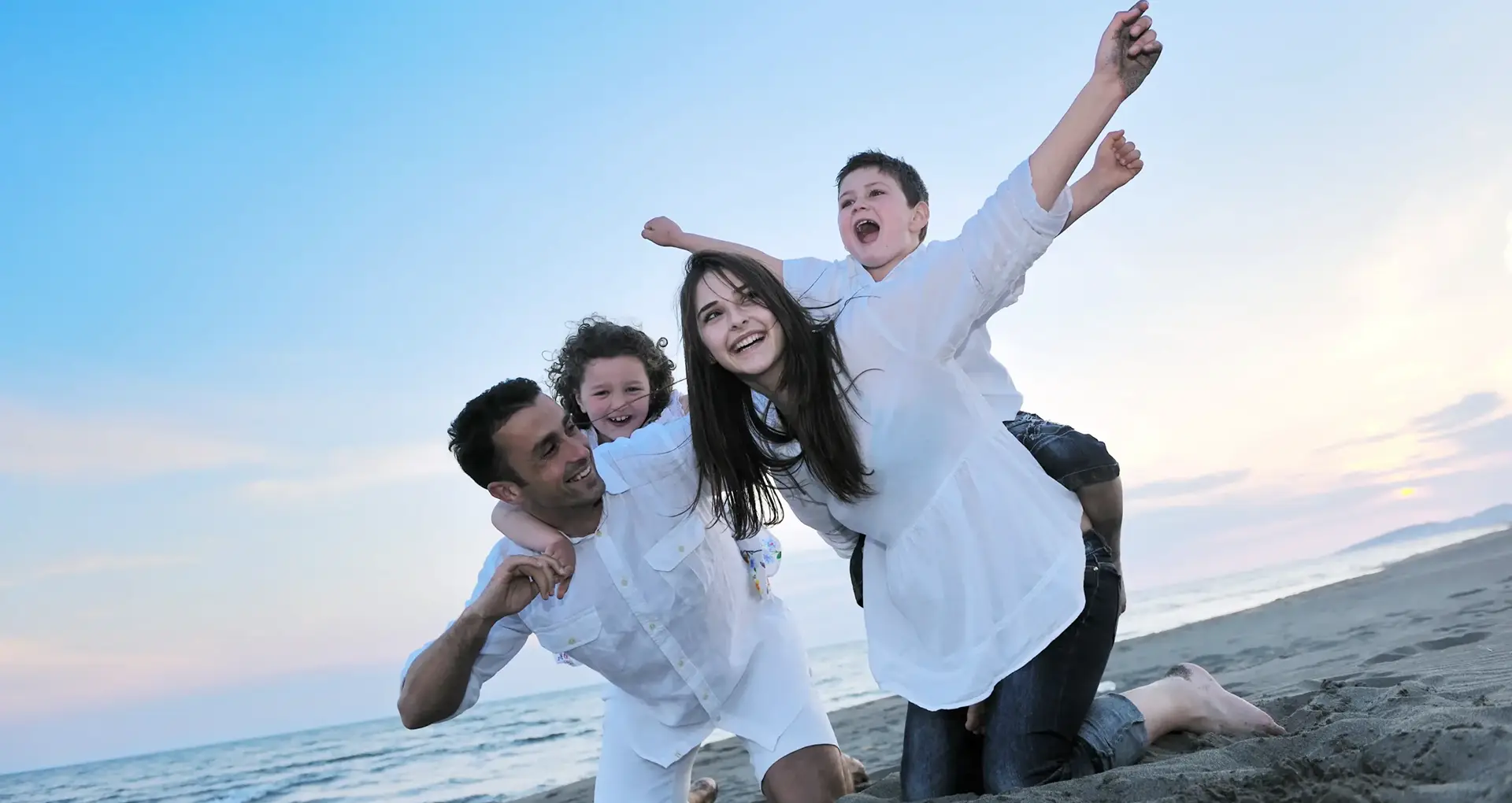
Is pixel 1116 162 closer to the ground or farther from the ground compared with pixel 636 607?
farther from the ground

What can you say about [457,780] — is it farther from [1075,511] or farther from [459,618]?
[1075,511]

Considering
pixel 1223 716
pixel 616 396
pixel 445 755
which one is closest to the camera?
pixel 1223 716

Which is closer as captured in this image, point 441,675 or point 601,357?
point 441,675

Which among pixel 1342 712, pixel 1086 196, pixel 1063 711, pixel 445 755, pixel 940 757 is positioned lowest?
pixel 445 755

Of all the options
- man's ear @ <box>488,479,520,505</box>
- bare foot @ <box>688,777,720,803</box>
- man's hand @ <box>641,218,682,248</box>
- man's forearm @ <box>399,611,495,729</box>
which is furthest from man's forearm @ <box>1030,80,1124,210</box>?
bare foot @ <box>688,777,720,803</box>

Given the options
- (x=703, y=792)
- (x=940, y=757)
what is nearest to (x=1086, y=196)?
(x=940, y=757)

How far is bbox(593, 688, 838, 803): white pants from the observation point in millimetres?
3783

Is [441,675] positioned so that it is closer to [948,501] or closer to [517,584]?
[517,584]

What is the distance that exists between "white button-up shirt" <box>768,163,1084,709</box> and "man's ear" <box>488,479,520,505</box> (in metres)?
1.36

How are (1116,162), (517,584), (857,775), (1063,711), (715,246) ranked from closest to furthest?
1. (1116,162)
2. (1063,711)
3. (517,584)
4. (715,246)
5. (857,775)

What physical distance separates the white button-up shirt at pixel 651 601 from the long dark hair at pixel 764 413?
381 mm

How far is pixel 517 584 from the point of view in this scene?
Result: 316 centimetres

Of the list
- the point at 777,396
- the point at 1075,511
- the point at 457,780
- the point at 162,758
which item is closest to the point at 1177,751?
the point at 1075,511

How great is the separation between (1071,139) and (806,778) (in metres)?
2.47
